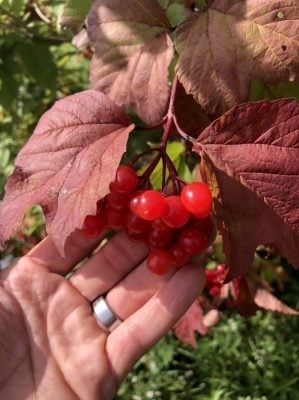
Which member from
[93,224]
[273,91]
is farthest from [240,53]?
[93,224]

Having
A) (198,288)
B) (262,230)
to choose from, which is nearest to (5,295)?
(198,288)

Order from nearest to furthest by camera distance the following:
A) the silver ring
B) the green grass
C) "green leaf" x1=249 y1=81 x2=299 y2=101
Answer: "green leaf" x1=249 y1=81 x2=299 y2=101 < the silver ring < the green grass

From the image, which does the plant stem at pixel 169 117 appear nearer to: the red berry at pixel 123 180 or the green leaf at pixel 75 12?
the red berry at pixel 123 180

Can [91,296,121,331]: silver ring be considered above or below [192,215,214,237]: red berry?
below

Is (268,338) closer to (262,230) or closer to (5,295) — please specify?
(5,295)

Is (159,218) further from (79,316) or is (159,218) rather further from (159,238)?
(79,316)

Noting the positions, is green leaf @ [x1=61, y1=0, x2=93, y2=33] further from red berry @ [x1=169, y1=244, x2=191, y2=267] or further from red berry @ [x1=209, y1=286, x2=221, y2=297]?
red berry @ [x1=209, y1=286, x2=221, y2=297]

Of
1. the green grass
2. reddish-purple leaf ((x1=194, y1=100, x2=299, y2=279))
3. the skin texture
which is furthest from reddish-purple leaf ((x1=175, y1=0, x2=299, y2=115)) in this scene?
the green grass
